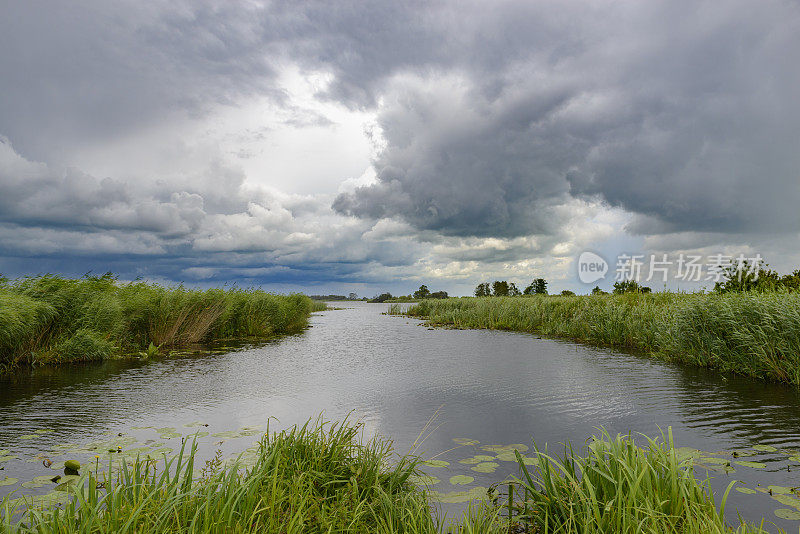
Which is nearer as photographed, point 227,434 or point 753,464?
point 753,464

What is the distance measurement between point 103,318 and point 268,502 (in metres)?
15.0

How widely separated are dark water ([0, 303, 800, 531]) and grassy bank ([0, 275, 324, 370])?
46.6 inches

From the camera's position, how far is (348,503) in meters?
4.26

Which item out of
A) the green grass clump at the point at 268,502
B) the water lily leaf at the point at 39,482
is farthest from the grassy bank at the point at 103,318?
the green grass clump at the point at 268,502

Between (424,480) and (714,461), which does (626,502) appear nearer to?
(424,480)

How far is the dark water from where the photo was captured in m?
7.08

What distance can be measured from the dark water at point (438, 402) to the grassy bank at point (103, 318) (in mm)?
1183

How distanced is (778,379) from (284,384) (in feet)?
44.1

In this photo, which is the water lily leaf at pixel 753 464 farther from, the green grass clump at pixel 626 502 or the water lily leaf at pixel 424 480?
the water lily leaf at pixel 424 480

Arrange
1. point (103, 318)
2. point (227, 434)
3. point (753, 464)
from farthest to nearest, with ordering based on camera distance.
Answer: point (103, 318), point (227, 434), point (753, 464)

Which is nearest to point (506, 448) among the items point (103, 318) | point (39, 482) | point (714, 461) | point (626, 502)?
point (714, 461)

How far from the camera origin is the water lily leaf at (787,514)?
4527 millimetres

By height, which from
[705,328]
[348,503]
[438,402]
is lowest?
[438,402]

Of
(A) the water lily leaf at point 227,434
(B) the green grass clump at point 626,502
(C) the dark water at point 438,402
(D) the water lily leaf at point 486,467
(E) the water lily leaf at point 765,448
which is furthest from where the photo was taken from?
(A) the water lily leaf at point 227,434
